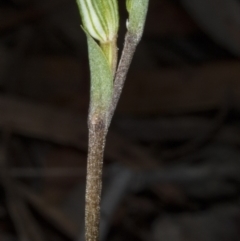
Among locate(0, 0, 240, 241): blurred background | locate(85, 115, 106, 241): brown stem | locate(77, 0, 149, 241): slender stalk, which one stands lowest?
locate(0, 0, 240, 241): blurred background

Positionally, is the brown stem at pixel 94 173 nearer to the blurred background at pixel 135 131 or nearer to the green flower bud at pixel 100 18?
the green flower bud at pixel 100 18

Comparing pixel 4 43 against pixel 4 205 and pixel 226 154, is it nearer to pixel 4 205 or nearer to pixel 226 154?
pixel 4 205

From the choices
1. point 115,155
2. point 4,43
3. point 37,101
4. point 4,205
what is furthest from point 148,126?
point 4,43

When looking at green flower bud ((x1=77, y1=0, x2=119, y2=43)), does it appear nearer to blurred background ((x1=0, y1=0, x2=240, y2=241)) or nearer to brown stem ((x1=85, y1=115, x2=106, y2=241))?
brown stem ((x1=85, y1=115, x2=106, y2=241))

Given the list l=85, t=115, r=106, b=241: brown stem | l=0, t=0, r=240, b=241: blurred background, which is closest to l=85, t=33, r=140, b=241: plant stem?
l=85, t=115, r=106, b=241: brown stem

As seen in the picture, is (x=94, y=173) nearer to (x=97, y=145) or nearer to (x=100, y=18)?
(x=97, y=145)

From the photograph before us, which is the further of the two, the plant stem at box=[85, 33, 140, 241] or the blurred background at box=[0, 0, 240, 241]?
the blurred background at box=[0, 0, 240, 241]

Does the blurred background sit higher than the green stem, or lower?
lower
